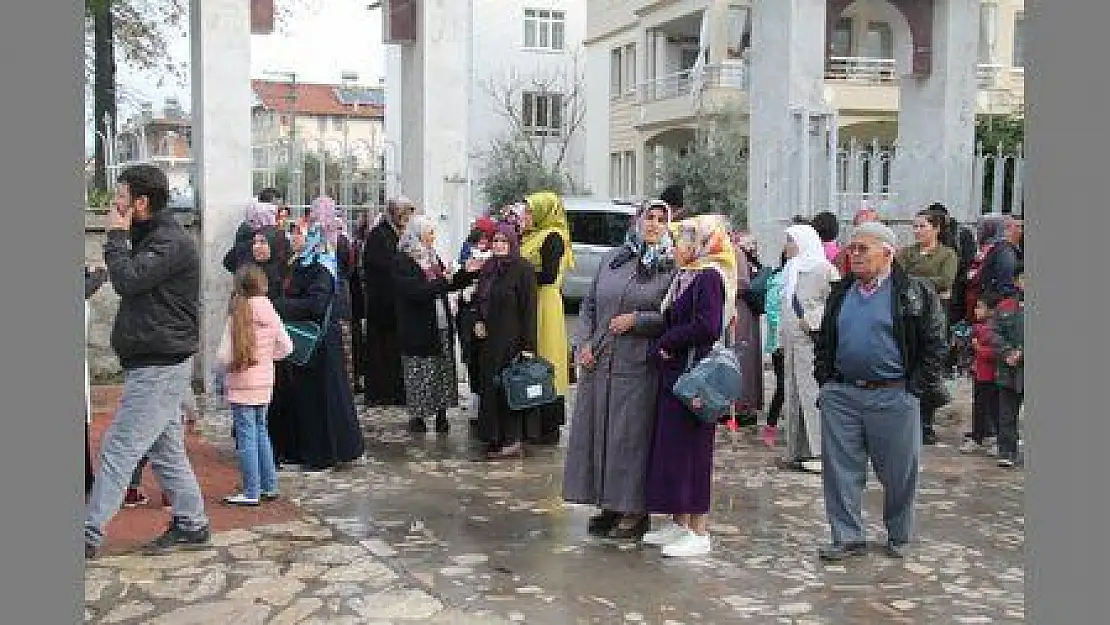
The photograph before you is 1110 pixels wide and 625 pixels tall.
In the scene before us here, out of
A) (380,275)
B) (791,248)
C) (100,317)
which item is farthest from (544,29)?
(791,248)

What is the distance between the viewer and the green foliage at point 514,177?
112 feet

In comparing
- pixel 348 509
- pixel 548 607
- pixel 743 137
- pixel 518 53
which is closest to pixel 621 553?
pixel 548 607

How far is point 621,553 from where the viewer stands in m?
6.17

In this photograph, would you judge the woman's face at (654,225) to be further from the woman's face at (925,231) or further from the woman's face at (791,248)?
the woman's face at (925,231)

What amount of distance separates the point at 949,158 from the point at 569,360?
6786 mm

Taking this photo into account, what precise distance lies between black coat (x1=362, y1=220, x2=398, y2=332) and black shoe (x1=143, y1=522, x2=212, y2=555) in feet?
10.7

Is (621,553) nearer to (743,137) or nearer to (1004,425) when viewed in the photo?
(1004,425)

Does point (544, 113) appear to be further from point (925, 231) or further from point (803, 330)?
point (803, 330)

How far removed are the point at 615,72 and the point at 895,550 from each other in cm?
Answer: 3041

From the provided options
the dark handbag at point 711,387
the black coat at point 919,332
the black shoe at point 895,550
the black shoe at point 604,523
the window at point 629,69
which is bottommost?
the black shoe at point 895,550

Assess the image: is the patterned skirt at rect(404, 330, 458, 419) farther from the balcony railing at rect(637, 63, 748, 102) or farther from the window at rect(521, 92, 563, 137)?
the window at rect(521, 92, 563, 137)

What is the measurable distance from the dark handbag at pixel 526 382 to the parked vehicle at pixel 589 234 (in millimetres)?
11081

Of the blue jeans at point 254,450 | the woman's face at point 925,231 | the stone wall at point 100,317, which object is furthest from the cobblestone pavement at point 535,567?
the stone wall at point 100,317

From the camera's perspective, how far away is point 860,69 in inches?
1101
